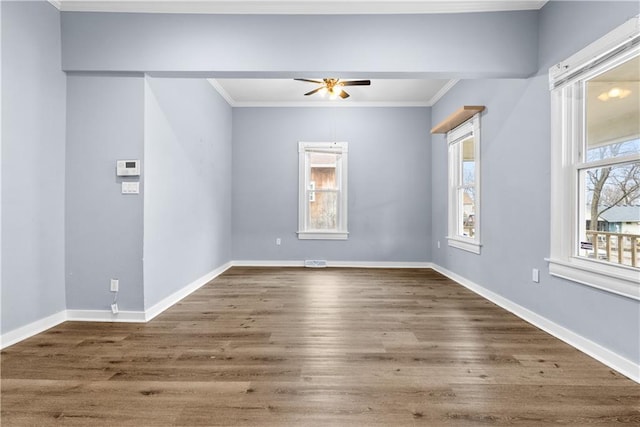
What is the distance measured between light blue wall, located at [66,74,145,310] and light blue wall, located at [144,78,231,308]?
4.2 inches

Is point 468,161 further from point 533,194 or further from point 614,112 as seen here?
point 614,112

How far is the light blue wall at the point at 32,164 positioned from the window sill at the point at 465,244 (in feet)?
14.9

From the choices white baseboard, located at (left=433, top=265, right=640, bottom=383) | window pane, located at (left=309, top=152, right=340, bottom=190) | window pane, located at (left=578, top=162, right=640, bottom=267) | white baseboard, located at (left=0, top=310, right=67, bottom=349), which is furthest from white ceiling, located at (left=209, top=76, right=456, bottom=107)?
white baseboard, located at (left=0, top=310, right=67, bottom=349)

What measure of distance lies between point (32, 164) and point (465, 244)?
4814 millimetres

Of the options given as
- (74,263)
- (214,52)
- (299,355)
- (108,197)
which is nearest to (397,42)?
(214,52)

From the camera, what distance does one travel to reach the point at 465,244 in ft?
14.4

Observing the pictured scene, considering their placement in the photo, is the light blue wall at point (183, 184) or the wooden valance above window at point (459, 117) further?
the wooden valance above window at point (459, 117)

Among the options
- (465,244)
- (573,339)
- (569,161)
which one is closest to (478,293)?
(465,244)

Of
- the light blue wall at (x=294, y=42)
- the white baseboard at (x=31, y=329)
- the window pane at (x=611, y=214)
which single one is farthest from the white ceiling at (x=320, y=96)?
the white baseboard at (x=31, y=329)

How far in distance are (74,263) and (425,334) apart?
3235 millimetres

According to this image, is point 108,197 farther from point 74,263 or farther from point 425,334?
point 425,334

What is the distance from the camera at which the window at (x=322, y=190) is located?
5785 mm

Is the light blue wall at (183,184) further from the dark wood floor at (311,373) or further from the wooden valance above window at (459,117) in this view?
the wooden valance above window at (459,117)

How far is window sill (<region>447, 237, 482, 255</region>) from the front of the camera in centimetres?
405
